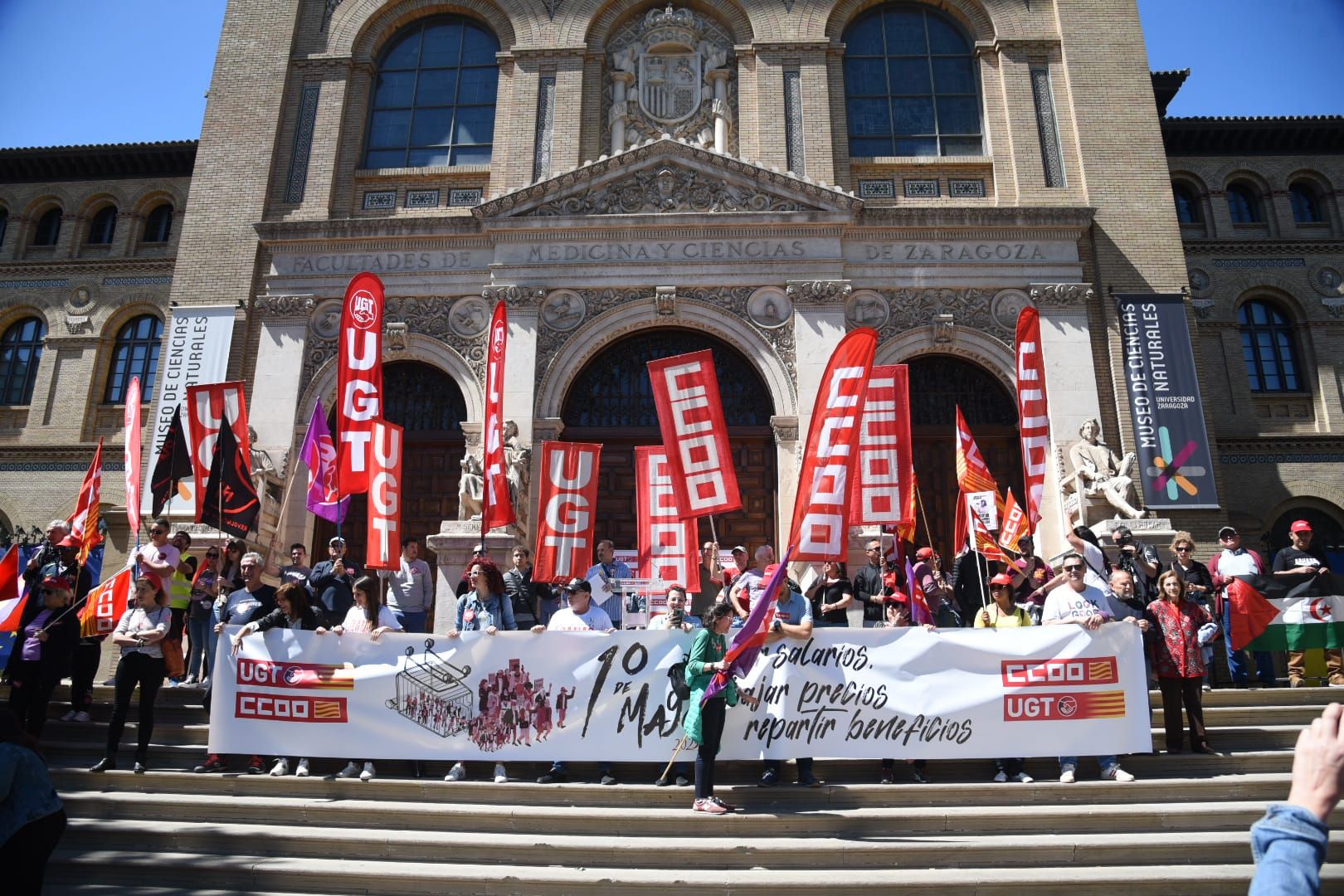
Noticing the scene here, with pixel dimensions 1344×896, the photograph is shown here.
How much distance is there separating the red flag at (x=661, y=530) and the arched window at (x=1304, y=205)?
21937 mm

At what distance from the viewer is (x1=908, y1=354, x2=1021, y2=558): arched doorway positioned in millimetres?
17719

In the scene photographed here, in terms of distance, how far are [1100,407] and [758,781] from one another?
40.2ft

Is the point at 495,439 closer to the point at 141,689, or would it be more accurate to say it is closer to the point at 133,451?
the point at 141,689

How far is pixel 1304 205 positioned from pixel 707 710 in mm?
26602

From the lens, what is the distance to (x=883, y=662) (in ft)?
29.4

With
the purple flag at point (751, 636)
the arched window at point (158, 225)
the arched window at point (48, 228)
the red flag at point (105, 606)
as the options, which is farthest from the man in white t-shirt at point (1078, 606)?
the arched window at point (48, 228)

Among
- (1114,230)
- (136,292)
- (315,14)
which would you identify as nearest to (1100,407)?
(1114,230)

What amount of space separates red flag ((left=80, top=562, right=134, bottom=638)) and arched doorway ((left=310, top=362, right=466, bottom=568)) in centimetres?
613

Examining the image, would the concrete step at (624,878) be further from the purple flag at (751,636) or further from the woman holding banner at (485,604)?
the woman holding banner at (485,604)

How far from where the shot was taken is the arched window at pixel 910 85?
2033 cm

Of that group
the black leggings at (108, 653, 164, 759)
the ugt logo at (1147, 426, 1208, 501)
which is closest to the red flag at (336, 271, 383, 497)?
the black leggings at (108, 653, 164, 759)

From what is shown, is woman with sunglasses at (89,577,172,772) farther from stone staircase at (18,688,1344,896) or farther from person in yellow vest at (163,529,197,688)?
stone staircase at (18,688,1344,896)

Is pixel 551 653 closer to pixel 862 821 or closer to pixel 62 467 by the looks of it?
pixel 862 821

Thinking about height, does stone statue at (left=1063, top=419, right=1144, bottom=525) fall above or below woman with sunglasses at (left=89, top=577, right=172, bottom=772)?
above
